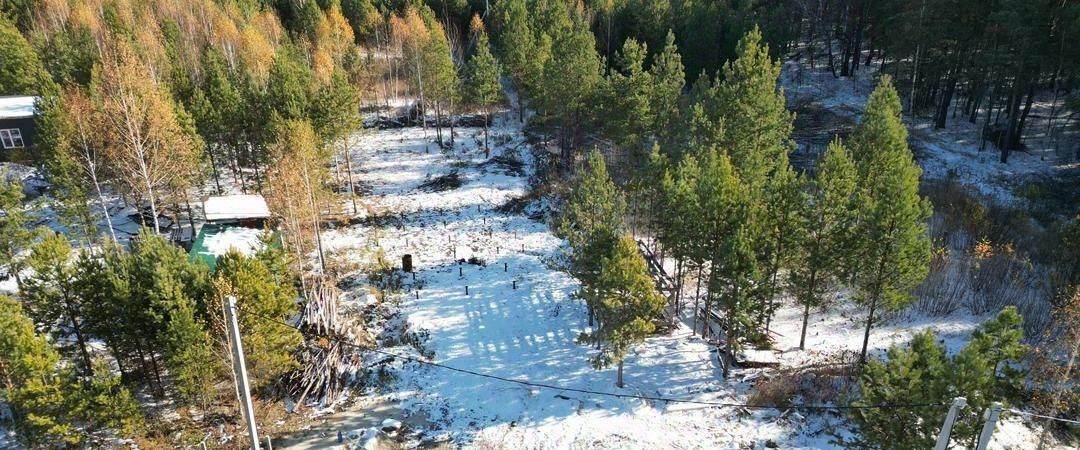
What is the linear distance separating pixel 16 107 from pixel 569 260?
1835 inches

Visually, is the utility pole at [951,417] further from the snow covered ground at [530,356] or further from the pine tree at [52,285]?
the pine tree at [52,285]

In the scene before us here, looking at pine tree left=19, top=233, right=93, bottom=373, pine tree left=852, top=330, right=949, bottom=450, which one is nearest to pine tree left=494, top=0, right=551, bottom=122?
pine tree left=19, top=233, right=93, bottom=373

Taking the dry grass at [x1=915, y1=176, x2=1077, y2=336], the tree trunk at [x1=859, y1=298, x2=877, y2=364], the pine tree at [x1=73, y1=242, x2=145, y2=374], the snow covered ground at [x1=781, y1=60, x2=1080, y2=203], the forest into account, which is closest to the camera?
the pine tree at [x1=73, y1=242, x2=145, y2=374]

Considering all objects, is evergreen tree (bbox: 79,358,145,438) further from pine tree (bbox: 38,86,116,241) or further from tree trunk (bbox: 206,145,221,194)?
tree trunk (bbox: 206,145,221,194)

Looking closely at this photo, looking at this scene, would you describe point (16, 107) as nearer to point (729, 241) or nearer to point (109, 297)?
point (109, 297)

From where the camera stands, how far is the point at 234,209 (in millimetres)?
33844

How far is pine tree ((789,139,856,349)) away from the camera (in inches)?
899

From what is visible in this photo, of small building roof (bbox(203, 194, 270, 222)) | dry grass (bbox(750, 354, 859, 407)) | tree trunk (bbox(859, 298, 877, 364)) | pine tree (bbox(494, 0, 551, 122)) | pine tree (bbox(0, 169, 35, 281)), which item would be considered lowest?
dry grass (bbox(750, 354, 859, 407))

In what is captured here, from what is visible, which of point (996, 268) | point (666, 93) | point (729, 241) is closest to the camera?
point (729, 241)

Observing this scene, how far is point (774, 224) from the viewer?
23.5 m

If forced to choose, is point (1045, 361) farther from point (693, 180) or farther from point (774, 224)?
point (693, 180)

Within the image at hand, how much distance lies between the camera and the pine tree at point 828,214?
899 inches

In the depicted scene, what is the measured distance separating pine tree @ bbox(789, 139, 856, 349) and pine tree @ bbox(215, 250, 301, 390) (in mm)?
20544

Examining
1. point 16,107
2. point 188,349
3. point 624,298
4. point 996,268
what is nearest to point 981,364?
point 624,298
